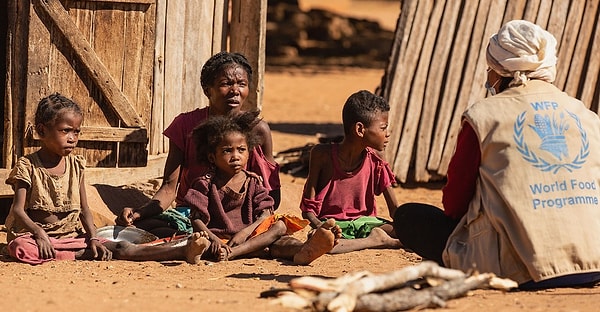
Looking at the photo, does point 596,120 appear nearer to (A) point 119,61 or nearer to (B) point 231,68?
(B) point 231,68

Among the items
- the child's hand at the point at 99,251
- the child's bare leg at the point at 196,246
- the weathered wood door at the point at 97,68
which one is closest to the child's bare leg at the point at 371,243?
the child's bare leg at the point at 196,246

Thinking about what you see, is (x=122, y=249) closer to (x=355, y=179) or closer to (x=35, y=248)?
(x=35, y=248)

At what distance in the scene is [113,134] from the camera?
24.8ft

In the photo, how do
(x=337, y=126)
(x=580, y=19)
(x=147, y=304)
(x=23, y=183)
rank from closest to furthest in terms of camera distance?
(x=147, y=304) → (x=23, y=183) → (x=580, y=19) → (x=337, y=126)

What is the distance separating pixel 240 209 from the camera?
6.57 m

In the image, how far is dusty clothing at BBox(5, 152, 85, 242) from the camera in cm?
629

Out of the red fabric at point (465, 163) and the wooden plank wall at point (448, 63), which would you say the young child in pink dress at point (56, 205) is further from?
the wooden plank wall at point (448, 63)

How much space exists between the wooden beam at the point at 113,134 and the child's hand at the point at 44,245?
4.61ft

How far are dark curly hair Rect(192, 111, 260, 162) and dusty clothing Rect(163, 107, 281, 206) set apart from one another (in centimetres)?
18

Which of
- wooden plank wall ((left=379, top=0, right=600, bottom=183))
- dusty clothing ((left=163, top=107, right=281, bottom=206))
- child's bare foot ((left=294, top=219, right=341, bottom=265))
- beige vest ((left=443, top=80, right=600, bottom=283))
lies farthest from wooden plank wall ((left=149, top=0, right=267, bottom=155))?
beige vest ((left=443, top=80, right=600, bottom=283))

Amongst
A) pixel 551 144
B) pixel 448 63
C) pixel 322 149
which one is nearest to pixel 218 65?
pixel 322 149

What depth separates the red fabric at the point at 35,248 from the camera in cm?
612

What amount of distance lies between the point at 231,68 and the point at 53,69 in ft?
4.51

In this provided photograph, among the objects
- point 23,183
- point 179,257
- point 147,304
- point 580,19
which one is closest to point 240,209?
point 179,257
